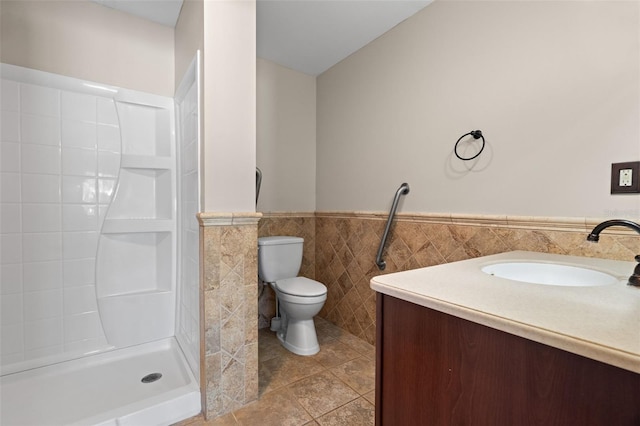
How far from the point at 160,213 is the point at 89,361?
3.18 feet

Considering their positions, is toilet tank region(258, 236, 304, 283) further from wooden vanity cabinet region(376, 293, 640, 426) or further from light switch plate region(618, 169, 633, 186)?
light switch plate region(618, 169, 633, 186)

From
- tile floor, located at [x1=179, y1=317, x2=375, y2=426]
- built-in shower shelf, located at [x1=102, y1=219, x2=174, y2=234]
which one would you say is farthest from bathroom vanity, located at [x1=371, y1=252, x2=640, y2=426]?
built-in shower shelf, located at [x1=102, y1=219, x2=174, y2=234]

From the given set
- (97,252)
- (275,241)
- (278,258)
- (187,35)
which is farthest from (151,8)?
(278,258)

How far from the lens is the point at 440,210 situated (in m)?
1.66

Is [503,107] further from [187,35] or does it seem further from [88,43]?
[88,43]

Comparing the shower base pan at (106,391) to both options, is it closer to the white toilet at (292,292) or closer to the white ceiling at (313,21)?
the white toilet at (292,292)

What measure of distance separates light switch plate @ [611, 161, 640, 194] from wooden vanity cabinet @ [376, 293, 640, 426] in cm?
99

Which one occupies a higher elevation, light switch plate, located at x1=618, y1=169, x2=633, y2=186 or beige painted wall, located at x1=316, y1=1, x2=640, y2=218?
beige painted wall, located at x1=316, y1=1, x2=640, y2=218

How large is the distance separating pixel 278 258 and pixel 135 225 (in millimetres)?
971

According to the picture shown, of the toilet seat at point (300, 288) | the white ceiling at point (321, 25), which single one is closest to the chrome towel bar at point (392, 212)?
the toilet seat at point (300, 288)

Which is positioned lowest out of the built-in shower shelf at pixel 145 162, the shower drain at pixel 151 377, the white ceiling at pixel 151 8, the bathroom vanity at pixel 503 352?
the shower drain at pixel 151 377

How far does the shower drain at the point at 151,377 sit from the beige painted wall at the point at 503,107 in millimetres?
1701

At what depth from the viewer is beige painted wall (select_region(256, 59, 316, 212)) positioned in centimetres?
235

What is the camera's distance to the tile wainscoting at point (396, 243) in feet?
3.83
